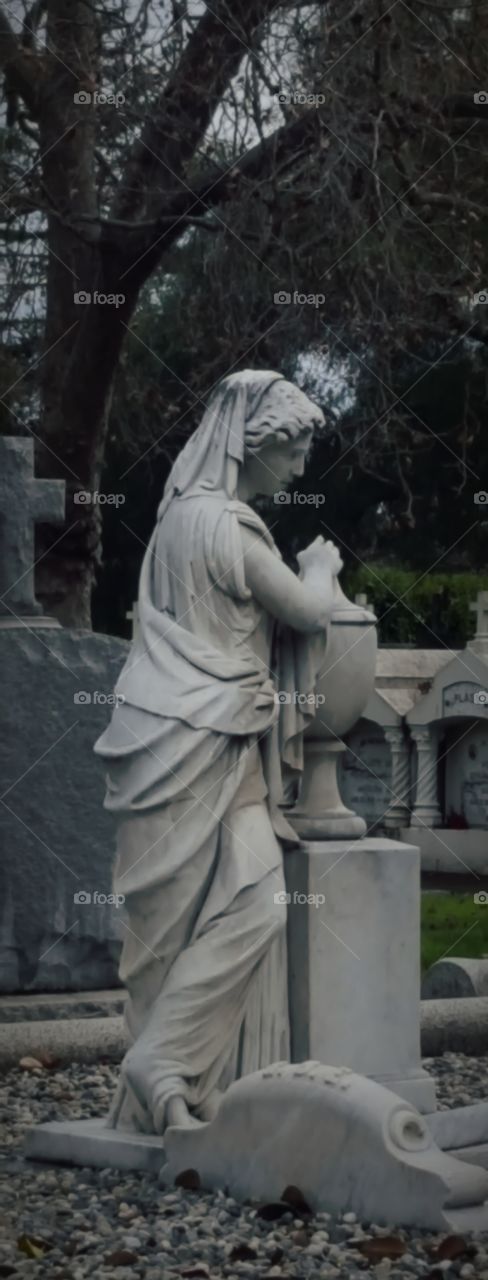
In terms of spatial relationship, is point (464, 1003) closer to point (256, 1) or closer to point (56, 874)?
point (56, 874)

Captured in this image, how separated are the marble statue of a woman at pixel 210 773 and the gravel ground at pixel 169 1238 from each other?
1.04 ft

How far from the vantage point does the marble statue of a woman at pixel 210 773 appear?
20.8 feet

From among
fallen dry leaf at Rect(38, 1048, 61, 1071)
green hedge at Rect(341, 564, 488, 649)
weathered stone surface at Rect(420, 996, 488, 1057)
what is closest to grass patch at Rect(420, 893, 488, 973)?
weathered stone surface at Rect(420, 996, 488, 1057)

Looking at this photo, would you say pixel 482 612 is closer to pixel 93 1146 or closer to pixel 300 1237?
pixel 93 1146

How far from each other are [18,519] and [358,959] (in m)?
3.67

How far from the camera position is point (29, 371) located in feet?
43.4

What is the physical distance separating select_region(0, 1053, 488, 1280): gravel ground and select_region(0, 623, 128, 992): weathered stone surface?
9.14ft

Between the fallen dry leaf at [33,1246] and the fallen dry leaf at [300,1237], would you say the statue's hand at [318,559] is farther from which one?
the fallen dry leaf at [33,1246]

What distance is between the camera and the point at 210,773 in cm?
638

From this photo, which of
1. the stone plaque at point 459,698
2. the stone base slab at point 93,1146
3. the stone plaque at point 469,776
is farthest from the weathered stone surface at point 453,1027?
the stone plaque at point 469,776

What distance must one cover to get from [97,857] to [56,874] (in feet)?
0.64

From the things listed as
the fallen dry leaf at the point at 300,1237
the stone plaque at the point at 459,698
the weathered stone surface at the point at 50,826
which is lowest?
the fallen dry leaf at the point at 300,1237

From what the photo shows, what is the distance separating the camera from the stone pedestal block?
21.6ft

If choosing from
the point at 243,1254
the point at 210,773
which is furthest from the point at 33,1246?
the point at 210,773
